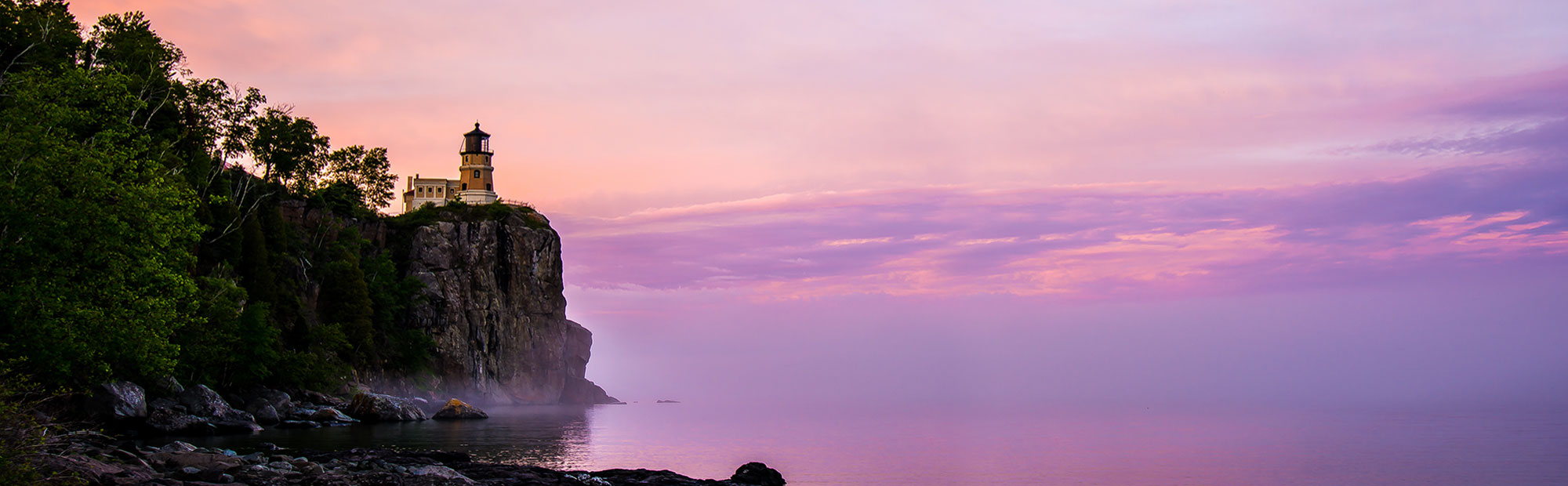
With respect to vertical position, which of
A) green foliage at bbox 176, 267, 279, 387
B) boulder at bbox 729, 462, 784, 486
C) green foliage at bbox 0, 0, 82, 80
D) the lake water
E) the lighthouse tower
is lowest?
the lake water

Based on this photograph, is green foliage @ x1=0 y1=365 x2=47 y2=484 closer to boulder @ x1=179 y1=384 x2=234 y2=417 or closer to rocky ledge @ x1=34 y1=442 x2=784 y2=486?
rocky ledge @ x1=34 y1=442 x2=784 y2=486

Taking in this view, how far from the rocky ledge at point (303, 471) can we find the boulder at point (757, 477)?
476mm

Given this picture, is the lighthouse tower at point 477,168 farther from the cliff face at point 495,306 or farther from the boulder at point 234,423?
the boulder at point 234,423

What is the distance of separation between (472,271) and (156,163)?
87.4 metres

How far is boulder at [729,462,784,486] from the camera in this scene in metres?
36.7

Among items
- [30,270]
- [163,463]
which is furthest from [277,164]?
[163,463]

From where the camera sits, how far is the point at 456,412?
84.8 meters

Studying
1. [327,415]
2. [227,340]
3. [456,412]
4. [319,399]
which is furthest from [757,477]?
[456,412]

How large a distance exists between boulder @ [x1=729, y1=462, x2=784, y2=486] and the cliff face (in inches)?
3216

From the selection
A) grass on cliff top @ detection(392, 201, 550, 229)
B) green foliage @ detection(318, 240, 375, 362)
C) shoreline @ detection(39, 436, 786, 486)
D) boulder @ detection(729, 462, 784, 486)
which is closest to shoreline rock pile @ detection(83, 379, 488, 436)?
shoreline @ detection(39, 436, 786, 486)

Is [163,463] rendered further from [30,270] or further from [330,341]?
[330,341]

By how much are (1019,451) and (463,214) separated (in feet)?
282

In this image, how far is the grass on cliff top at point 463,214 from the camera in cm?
12150

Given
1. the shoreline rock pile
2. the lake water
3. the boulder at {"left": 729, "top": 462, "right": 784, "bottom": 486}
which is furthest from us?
the lake water
